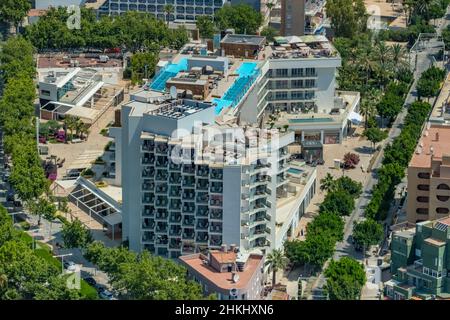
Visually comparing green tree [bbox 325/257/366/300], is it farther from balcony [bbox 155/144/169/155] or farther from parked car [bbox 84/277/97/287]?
parked car [bbox 84/277/97/287]

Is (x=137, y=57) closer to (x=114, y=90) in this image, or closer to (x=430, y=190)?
(x=114, y=90)

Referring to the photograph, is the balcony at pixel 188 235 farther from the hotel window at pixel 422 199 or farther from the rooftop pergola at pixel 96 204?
the hotel window at pixel 422 199

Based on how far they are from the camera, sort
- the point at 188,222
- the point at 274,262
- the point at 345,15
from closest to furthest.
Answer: the point at 274,262 < the point at 188,222 < the point at 345,15

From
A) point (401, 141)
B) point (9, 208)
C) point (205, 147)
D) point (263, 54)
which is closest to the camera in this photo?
point (205, 147)

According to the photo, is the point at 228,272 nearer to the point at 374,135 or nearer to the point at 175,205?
the point at 175,205

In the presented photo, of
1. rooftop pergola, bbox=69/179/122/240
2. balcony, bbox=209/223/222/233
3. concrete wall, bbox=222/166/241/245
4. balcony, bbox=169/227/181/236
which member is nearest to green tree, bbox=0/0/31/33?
rooftop pergola, bbox=69/179/122/240

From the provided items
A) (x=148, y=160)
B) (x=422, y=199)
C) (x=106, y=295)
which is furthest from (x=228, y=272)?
(x=422, y=199)
